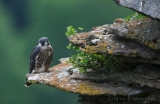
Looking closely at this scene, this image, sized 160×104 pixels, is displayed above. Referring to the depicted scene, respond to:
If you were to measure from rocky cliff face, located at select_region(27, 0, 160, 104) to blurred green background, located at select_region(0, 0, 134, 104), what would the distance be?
71.4 feet

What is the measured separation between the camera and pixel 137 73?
30.4 ft

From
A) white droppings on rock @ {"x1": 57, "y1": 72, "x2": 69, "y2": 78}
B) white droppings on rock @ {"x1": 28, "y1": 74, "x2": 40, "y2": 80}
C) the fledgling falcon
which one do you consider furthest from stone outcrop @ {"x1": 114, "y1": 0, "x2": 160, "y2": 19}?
the fledgling falcon

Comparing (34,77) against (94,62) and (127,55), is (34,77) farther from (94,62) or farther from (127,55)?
(127,55)

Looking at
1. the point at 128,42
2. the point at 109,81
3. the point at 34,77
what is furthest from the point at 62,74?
the point at 128,42

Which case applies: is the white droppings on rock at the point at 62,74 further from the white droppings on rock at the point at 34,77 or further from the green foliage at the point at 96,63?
the white droppings on rock at the point at 34,77

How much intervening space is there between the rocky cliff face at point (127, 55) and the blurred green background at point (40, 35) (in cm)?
2177

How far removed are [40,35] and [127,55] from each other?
30457mm

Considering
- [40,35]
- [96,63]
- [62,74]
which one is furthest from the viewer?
[40,35]

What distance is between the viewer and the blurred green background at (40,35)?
119ft

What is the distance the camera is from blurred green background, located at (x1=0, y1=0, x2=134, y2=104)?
119ft

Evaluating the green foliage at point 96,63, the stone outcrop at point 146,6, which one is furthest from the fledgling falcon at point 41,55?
the stone outcrop at point 146,6

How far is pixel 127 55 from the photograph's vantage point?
8992 mm

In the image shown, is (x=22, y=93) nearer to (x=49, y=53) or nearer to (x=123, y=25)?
(x=49, y=53)

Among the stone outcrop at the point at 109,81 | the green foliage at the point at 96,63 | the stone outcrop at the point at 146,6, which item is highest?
the stone outcrop at the point at 146,6
